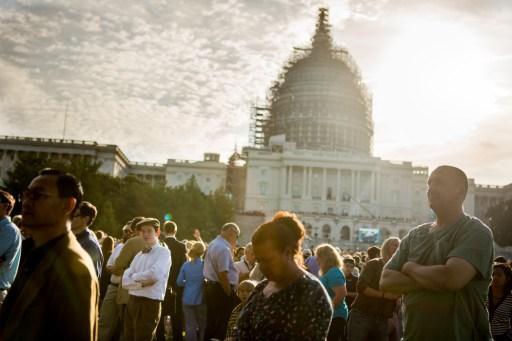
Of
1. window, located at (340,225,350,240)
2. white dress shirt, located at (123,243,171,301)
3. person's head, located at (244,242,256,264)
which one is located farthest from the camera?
window, located at (340,225,350,240)

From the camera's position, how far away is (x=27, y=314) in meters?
3.67

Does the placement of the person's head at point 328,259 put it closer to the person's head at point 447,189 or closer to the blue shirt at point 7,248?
the person's head at point 447,189

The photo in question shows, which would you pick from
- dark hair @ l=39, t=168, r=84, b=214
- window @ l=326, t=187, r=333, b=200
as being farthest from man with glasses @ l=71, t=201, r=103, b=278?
window @ l=326, t=187, r=333, b=200

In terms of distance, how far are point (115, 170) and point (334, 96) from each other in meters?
39.0

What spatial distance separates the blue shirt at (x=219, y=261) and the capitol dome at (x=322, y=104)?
95852 mm

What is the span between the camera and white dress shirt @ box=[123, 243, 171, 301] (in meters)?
9.05

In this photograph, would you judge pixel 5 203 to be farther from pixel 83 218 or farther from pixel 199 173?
pixel 199 173

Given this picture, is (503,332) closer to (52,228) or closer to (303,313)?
(303,313)

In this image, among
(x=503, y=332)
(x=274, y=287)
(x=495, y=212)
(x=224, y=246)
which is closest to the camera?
(x=274, y=287)

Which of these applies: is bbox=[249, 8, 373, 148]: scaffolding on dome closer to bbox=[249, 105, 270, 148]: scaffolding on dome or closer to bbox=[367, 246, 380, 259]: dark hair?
bbox=[249, 105, 270, 148]: scaffolding on dome

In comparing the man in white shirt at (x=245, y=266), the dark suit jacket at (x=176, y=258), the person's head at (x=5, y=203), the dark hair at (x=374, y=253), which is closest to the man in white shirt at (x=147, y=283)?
the person's head at (x=5, y=203)

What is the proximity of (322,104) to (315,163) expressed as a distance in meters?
15.1

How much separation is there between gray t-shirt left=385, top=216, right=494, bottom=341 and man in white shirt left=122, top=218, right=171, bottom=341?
4912 millimetres

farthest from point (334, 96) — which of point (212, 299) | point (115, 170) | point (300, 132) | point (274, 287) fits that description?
point (274, 287)
